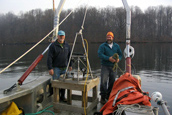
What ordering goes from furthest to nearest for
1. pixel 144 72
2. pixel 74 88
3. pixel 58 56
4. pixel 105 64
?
pixel 144 72 → pixel 105 64 → pixel 58 56 → pixel 74 88

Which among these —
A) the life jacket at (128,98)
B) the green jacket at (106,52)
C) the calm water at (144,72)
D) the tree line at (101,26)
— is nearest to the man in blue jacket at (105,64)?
the green jacket at (106,52)

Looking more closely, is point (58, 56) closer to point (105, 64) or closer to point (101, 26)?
point (105, 64)

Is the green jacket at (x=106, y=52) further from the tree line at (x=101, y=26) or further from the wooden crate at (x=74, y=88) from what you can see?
the tree line at (x=101, y=26)

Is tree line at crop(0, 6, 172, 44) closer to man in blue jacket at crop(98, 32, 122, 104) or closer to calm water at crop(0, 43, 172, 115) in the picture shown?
calm water at crop(0, 43, 172, 115)

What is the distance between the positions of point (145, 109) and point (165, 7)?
95385 mm

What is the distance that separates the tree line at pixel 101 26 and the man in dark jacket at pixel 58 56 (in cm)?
6819

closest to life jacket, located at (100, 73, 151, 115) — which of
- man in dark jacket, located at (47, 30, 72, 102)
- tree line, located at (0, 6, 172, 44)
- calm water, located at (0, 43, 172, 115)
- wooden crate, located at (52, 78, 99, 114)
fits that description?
wooden crate, located at (52, 78, 99, 114)

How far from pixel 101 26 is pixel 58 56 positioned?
79491mm

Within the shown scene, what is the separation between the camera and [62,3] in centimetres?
506

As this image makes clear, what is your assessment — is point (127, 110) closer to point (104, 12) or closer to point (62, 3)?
point (62, 3)

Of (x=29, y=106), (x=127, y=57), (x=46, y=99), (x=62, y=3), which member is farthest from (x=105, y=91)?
(x=62, y=3)

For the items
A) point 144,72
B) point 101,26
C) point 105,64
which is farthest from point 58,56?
point 101,26

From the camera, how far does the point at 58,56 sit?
15.0 feet

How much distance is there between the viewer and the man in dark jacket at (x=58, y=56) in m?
4.46
